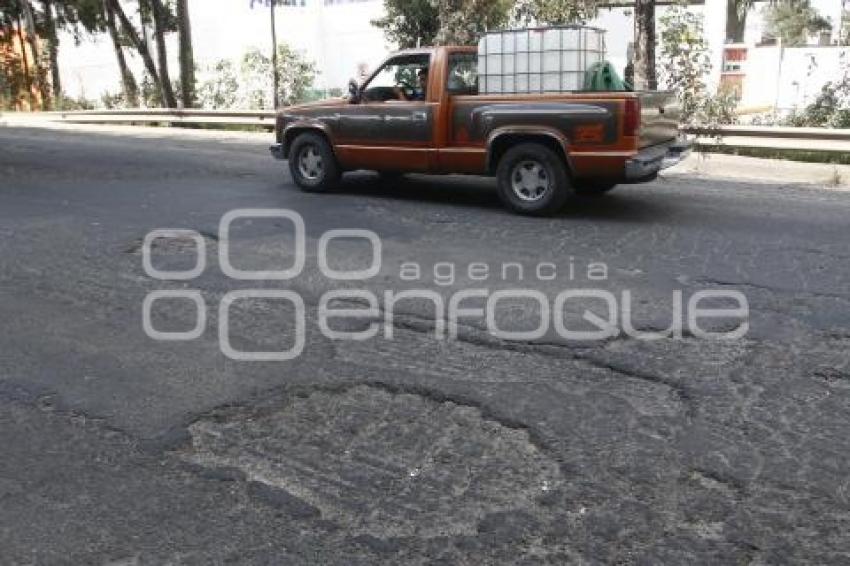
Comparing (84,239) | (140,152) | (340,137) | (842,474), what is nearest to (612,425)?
(842,474)

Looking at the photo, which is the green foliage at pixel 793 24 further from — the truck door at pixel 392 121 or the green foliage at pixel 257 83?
the truck door at pixel 392 121

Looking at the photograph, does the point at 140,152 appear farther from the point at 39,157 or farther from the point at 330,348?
the point at 330,348

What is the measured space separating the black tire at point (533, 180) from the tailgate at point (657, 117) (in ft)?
2.86

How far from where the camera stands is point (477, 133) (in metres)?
8.91

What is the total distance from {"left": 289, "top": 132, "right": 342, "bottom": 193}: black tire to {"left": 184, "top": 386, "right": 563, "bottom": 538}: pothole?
616 centimetres

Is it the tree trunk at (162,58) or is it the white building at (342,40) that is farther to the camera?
the white building at (342,40)

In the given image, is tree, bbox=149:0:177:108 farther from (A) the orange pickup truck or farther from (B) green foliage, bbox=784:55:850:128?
(B) green foliage, bbox=784:55:850:128

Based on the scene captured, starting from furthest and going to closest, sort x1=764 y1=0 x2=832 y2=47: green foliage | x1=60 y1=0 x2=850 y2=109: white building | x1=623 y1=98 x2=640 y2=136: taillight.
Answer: x1=764 y1=0 x2=832 y2=47: green foliage
x1=60 y1=0 x2=850 y2=109: white building
x1=623 y1=98 x2=640 y2=136: taillight

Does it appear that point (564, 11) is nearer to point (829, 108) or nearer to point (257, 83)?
point (829, 108)

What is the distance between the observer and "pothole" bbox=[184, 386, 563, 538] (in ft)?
10.8

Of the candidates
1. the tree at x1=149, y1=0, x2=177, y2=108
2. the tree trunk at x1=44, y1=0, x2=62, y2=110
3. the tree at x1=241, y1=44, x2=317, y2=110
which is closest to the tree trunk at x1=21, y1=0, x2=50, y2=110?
the tree trunk at x1=44, y1=0, x2=62, y2=110

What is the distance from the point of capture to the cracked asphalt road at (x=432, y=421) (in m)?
3.13

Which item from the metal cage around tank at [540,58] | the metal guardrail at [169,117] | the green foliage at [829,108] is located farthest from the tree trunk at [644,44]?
the metal guardrail at [169,117]

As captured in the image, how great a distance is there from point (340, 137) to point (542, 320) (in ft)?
17.3
